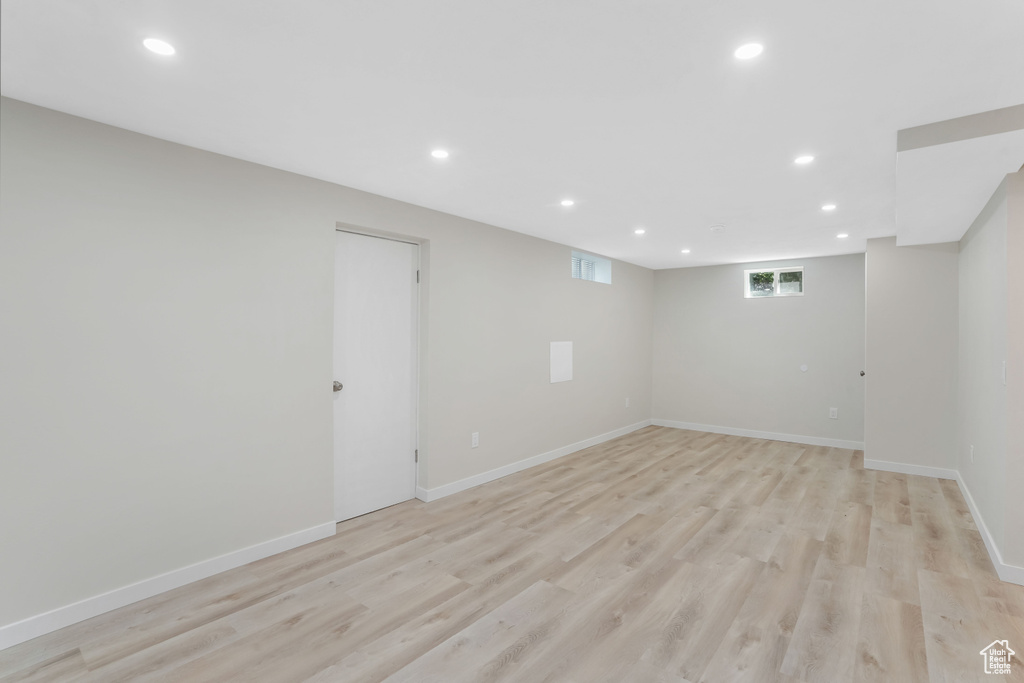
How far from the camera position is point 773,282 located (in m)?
6.41

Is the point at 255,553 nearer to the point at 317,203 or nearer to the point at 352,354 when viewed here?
the point at 352,354

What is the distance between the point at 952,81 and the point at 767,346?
16.3 ft

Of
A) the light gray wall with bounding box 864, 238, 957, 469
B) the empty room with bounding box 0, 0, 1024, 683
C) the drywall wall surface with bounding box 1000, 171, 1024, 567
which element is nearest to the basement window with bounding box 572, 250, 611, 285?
the empty room with bounding box 0, 0, 1024, 683

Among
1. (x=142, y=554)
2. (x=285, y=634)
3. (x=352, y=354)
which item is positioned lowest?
(x=285, y=634)

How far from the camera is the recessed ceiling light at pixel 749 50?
166 cm

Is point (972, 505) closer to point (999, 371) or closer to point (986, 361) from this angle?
point (986, 361)

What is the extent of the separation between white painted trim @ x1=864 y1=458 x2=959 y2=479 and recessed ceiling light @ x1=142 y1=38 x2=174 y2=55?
6412mm

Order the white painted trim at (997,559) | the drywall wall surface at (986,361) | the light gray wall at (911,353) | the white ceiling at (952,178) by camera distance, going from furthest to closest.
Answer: the light gray wall at (911,353) < the drywall wall surface at (986,361) < the white painted trim at (997,559) < the white ceiling at (952,178)

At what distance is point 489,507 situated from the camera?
374 cm

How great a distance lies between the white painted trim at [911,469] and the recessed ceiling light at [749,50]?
4.90 meters

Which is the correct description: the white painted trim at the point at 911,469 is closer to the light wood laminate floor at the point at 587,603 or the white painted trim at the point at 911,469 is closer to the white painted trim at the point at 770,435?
the light wood laminate floor at the point at 587,603

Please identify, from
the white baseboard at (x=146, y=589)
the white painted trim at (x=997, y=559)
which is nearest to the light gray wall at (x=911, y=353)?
the white painted trim at (x=997, y=559)

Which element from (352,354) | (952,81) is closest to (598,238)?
(352,354)

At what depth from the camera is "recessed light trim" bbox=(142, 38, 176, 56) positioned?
1.65m
